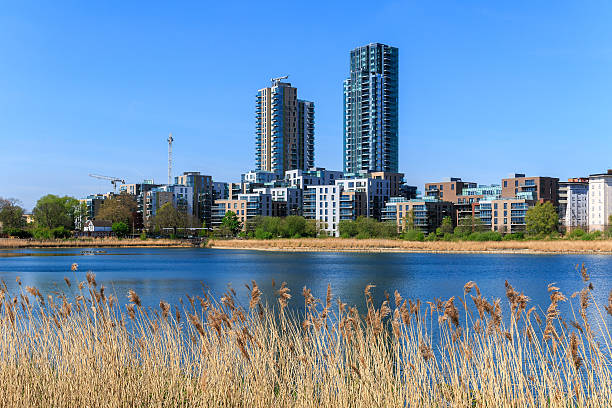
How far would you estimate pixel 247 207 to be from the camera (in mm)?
171875

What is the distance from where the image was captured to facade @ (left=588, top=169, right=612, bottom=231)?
501 feet

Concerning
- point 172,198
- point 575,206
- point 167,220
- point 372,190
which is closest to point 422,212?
point 372,190

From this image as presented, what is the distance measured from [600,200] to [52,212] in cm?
12859

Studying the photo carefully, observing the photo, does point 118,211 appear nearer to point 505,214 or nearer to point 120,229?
point 120,229

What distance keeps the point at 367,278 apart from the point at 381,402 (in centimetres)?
3901

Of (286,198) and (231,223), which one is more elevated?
(286,198)

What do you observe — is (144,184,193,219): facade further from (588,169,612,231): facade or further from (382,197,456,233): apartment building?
(588,169,612,231): facade

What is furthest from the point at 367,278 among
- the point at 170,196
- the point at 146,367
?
the point at 170,196

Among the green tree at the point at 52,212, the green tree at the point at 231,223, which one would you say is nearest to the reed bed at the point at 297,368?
the green tree at the point at 52,212

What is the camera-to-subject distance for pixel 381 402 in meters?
7.96

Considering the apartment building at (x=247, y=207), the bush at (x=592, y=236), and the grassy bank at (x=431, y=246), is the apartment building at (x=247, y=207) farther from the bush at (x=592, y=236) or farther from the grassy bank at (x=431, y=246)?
the bush at (x=592, y=236)

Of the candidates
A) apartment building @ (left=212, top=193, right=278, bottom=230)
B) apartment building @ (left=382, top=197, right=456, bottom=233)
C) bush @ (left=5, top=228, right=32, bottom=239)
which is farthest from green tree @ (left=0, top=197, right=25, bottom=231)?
apartment building @ (left=382, top=197, right=456, bottom=233)

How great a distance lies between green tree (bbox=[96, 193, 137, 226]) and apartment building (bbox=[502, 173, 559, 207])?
9777 centimetres

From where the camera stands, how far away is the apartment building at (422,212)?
154 m
